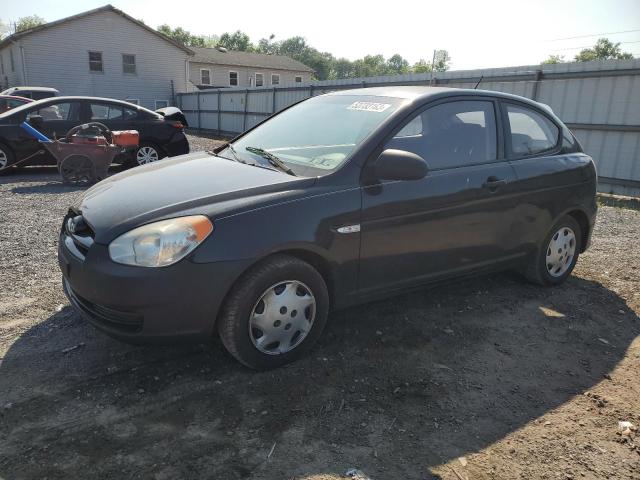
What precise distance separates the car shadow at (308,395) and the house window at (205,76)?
43245mm

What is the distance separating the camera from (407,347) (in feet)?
11.6

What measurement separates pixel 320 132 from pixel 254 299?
1486 mm

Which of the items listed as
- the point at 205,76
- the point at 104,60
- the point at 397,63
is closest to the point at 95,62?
the point at 104,60

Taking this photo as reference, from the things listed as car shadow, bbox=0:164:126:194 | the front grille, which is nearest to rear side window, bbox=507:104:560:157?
the front grille

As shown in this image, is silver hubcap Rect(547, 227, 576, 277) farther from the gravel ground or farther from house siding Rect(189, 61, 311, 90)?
house siding Rect(189, 61, 311, 90)

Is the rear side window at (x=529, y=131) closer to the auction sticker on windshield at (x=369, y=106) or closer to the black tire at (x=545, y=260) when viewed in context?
the black tire at (x=545, y=260)

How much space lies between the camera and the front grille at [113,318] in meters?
2.75

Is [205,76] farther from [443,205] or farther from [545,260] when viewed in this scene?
[443,205]

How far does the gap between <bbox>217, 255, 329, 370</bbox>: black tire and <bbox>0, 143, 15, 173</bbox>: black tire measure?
8784 mm

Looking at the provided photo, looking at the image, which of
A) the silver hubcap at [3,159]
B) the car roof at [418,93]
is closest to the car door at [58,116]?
the silver hubcap at [3,159]

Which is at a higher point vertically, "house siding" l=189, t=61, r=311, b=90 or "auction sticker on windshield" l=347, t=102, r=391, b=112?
"house siding" l=189, t=61, r=311, b=90

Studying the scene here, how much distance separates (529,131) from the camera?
175 inches

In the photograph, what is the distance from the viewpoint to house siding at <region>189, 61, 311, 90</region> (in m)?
42.8

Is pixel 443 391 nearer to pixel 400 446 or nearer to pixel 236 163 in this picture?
pixel 400 446
